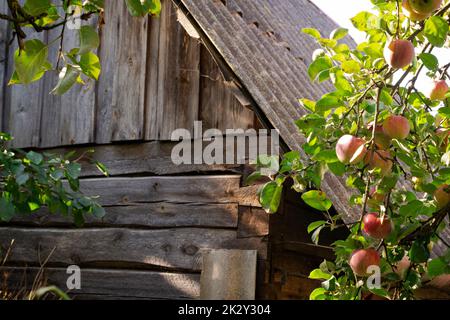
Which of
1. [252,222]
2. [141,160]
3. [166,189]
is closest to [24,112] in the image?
[141,160]

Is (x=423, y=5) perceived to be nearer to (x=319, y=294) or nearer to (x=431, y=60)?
(x=431, y=60)

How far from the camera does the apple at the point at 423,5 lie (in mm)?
2391

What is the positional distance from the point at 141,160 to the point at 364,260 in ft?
12.5

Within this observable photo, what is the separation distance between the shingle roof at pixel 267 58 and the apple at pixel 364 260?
1550mm

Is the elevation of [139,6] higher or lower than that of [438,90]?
lower

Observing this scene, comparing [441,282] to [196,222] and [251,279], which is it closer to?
[251,279]

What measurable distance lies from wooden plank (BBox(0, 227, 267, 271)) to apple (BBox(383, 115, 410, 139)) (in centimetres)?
292

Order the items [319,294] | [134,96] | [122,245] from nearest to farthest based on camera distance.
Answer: [319,294]
[122,245]
[134,96]

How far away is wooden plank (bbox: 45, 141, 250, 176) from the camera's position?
19.3 feet

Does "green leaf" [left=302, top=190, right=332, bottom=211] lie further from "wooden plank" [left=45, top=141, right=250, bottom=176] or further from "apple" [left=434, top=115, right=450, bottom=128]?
"wooden plank" [left=45, top=141, right=250, bottom=176]

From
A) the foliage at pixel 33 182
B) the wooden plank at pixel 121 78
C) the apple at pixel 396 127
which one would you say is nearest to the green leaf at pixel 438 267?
the apple at pixel 396 127

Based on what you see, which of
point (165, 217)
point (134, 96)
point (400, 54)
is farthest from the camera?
point (134, 96)

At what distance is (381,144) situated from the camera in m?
2.62
